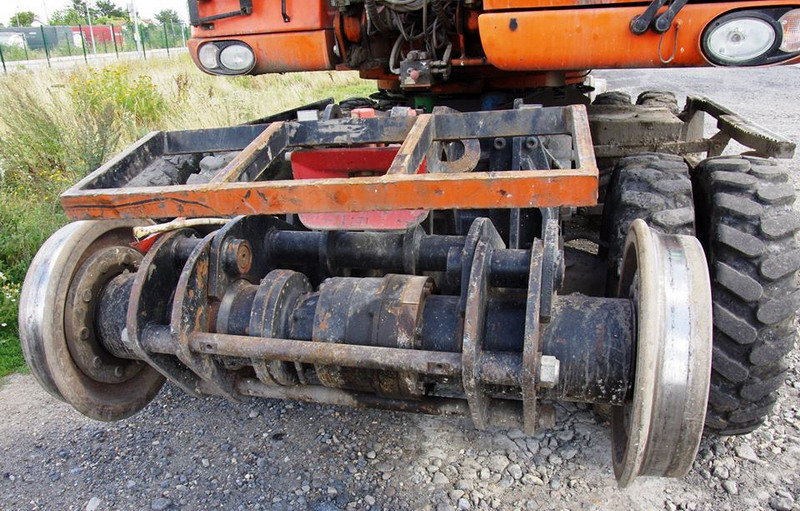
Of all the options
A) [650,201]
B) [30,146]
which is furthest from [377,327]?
[30,146]

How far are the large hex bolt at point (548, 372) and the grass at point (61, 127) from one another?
11.0 feet

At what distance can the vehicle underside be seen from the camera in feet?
5.82

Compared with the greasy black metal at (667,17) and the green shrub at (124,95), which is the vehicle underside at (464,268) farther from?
the green shrub at (124,95)

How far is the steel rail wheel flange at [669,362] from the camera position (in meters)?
1.69

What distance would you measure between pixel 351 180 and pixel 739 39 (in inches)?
72.0

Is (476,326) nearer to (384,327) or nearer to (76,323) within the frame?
(384,327)

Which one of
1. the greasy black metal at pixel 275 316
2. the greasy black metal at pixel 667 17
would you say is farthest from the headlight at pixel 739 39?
the greasy black metal at pixel 275 316

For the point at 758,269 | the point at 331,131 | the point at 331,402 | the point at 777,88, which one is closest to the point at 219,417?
the point at 331,402

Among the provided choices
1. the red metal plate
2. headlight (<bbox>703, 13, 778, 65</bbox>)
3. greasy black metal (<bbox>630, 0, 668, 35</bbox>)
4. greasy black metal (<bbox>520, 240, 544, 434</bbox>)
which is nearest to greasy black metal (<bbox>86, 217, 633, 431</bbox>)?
greasy black metal (<bbox>520, 240, 544, 434</bbox>)

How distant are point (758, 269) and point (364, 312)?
148 centimetres

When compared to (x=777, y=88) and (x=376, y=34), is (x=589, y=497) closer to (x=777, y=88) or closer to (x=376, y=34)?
(x=376, y=34)

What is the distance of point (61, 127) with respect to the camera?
6.61m

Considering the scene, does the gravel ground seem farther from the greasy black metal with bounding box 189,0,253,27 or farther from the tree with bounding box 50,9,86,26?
the tree with bounding box 50,9,86,26

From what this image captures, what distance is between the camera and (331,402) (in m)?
2.24
